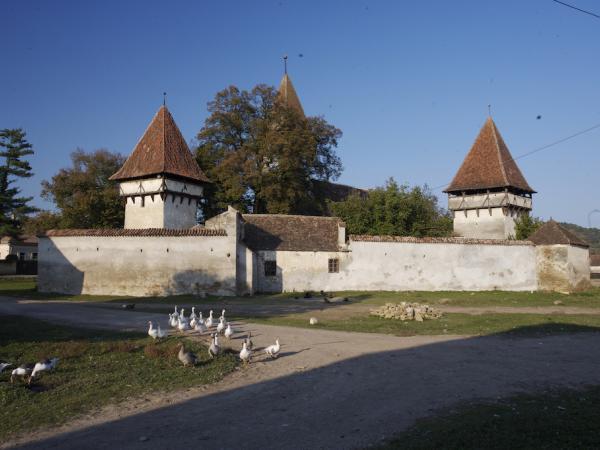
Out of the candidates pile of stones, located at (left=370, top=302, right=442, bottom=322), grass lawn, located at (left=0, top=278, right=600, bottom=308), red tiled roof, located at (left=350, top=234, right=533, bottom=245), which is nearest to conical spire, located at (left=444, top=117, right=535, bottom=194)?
red tiled roof, located at (left=350, top=234, right=533, bottom=245)

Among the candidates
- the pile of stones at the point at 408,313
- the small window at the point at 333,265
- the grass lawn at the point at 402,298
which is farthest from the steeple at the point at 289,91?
the pile of stones at the point at 408,313

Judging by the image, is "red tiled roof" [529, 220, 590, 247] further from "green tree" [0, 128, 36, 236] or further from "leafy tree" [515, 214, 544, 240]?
"green tree" [0, 128, 36, 236]

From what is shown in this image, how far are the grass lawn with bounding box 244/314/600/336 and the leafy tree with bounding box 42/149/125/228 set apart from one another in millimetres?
26081

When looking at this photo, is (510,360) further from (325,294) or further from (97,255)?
(97,255)

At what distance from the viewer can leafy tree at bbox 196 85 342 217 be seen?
36156mm

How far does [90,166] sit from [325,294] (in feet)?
91.0

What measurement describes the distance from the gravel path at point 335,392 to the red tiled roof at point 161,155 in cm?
2188

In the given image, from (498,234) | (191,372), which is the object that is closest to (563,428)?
(191,372)

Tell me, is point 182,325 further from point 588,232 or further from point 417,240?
point 588,232

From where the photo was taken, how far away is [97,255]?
2569 centimetres

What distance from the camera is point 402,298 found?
25.3 meters

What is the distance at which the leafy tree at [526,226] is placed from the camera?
36.5 m

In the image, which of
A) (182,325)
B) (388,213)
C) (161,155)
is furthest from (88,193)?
(182,325)

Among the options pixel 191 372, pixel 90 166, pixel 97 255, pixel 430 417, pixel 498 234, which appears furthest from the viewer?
pixel 90 166
